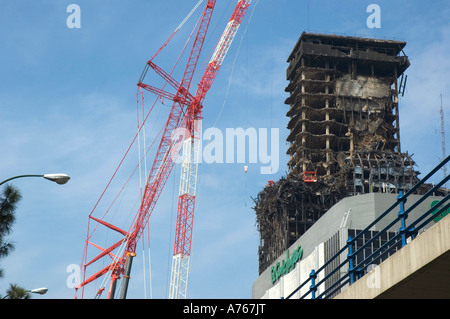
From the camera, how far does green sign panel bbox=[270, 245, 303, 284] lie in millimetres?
120375

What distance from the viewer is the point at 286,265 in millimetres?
125375

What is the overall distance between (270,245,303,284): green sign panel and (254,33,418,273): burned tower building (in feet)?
62.0

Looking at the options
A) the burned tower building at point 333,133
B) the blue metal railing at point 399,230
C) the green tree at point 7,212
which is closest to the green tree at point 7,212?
the green tree at point 7,212

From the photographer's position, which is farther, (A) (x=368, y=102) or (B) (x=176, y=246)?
(A) (x=368, y=102)

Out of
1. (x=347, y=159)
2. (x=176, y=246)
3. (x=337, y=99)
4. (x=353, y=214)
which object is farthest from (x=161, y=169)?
(x=337, y=99)

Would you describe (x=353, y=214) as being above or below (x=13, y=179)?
above

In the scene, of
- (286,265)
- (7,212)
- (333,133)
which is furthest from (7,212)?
(333,133)

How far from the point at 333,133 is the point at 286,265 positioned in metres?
62.8

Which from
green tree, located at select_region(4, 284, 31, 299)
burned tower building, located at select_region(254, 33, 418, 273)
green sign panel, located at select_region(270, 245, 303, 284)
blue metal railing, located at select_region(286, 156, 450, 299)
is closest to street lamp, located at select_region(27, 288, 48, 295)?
green tree, located at select_region(4, 284, 31, 299)

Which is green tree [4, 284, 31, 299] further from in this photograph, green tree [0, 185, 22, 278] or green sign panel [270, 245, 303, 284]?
green sign panel [270, 245, 303, 284]

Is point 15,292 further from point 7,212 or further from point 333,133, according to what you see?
point 333,133
